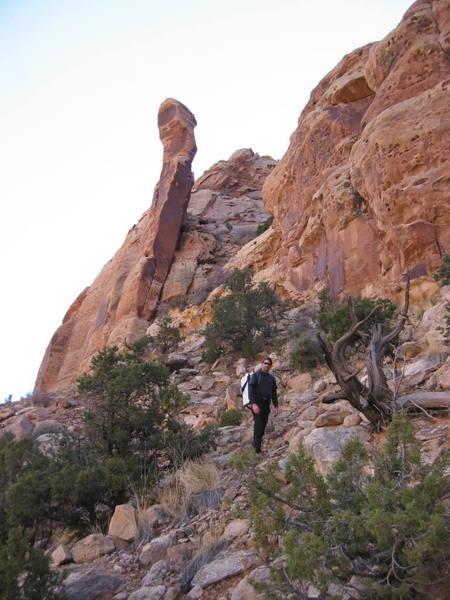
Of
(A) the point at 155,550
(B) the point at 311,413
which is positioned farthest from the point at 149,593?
(B) the point at 311,413

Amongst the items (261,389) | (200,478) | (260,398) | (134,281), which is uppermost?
(134,281)

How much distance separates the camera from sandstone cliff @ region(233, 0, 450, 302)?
12.6 m

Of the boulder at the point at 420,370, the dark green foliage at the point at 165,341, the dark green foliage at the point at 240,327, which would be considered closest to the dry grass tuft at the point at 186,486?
the boulder at the point at 420,370

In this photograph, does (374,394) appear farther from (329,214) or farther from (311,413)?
(329,214)

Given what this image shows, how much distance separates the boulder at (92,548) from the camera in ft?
14.4

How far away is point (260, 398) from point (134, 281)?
819 inches

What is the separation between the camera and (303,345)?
36.0ft

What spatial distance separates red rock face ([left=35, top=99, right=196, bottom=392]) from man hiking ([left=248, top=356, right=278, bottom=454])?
58.2ft

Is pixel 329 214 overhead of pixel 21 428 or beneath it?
overhead

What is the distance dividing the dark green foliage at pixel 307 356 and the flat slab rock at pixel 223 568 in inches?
286

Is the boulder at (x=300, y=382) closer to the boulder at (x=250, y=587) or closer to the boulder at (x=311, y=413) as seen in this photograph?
the boulder at (x=311, y=413)

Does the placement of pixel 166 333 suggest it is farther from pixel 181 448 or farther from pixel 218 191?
pixel 218 191

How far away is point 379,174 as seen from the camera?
44.9 ft

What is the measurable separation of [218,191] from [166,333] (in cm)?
2579
